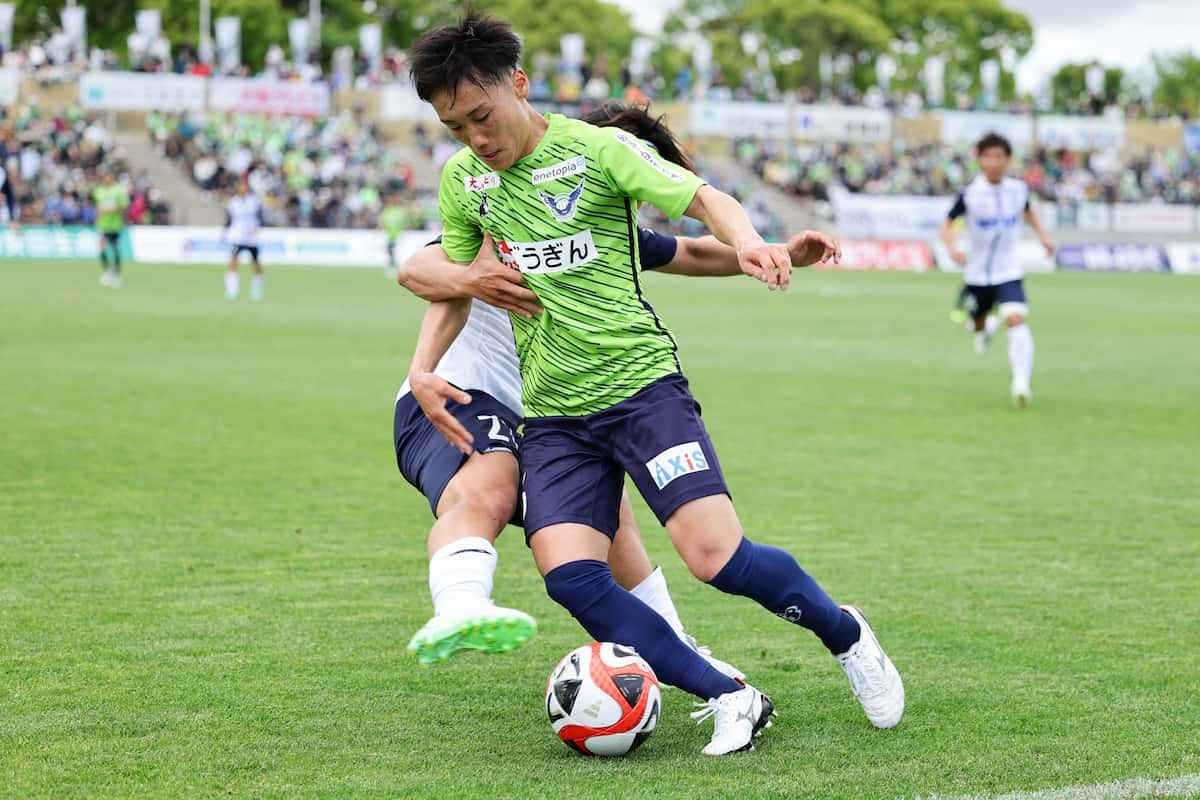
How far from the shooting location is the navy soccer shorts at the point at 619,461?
4.64 m

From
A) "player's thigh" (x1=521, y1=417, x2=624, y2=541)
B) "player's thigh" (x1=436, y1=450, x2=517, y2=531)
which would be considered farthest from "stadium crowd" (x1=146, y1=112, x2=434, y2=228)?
"player's thigh" (x1=521, y1=417, x2=624, y2=541)

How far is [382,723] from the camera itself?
191 inches

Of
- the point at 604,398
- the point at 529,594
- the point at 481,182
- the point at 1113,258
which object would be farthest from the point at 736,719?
the point at 1113,258

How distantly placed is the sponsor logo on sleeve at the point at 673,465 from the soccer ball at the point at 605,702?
551 mm

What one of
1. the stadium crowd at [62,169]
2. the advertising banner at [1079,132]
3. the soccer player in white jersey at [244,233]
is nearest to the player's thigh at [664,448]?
the soccer player in white jersey at [244,233]

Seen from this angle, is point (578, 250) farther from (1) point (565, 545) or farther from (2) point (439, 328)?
(1) point (565, 545)

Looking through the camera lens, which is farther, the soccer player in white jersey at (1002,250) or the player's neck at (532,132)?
the soccer player in white jersey at (1002,250)

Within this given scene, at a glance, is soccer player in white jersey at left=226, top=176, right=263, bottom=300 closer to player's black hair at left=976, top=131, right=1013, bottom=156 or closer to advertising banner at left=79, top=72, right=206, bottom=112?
player's black hair at left=976, top=131, right=1013, bottom=156

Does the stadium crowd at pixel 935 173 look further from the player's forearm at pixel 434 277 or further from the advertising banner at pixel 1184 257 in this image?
the player's forearm at pixel 434 277

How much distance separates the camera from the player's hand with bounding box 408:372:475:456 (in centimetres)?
476

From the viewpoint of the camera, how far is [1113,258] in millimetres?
47781

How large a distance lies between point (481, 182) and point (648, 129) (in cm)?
71

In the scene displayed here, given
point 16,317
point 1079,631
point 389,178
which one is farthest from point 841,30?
point 1079,631

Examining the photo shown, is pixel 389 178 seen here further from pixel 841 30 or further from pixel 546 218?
pixel 841 30
